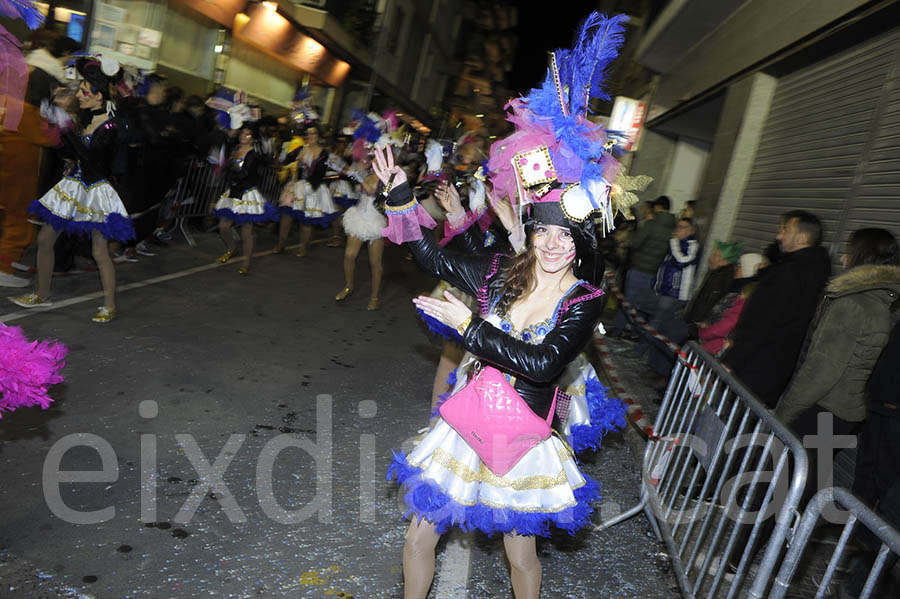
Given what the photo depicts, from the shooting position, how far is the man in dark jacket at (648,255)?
902cm

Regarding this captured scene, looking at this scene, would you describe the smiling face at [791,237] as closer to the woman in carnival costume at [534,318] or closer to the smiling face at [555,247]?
the woman in carnival costume at [534,318]

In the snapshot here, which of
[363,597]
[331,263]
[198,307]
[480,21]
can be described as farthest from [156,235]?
[480,21]

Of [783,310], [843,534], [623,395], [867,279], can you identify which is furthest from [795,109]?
[843,534]

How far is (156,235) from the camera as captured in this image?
10469 mm

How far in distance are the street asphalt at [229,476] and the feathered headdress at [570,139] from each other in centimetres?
202

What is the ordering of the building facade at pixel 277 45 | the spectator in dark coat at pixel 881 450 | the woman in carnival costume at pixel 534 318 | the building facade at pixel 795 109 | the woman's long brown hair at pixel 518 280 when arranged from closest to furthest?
the woman in carnival costume at pixel 534 318, the woman's long brown hair at pixel 518 280, the spectator in dark coat at pixel 881 450, the building facade at pixel 795 109, the building facade at pixel 277 45

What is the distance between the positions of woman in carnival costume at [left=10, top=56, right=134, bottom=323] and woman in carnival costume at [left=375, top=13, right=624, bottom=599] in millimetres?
4459

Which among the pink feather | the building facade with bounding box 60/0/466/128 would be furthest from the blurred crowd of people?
the building facade with bounding box 60/0/466/128

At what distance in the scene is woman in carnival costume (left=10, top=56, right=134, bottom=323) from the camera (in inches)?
240

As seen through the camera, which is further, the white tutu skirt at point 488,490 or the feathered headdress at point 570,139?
the feathered headdress at point 570,139

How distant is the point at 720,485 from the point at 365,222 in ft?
21.2

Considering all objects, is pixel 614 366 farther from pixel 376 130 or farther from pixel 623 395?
pixel 376 130

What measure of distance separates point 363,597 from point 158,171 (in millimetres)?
7711

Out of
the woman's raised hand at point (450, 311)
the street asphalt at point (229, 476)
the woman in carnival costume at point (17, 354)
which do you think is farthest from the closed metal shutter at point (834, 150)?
the woman in carnival costume at point (17, 354)
